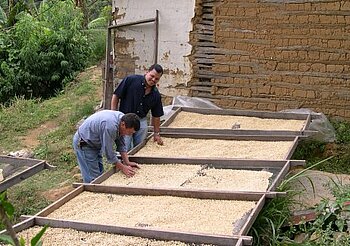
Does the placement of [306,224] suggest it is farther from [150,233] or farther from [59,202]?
[59,202]

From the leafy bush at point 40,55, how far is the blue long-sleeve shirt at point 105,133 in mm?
8197

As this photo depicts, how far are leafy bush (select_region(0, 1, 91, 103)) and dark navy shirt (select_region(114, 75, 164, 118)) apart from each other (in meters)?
7.32

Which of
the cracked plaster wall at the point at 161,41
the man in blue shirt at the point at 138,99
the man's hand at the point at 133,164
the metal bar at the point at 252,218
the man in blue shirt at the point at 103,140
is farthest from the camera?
the cracked plaster wall at the point at 161,41

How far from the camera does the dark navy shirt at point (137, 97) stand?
681 centimetres

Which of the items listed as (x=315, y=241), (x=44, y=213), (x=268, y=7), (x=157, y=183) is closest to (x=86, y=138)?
(x=157, y=183)

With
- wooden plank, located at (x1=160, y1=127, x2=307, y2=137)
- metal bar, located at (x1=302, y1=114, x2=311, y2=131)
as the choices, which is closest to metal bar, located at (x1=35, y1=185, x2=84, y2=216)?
wooden plank, located at (x1=160, y1=127, x2=307, y2=137)

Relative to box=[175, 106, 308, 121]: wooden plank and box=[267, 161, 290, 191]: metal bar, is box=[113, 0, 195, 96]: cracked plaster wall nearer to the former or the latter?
box=[175, 106, 308, 121]: wooden plank

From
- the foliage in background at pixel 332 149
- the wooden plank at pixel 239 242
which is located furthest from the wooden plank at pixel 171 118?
the wooden plank at pixel 239 242

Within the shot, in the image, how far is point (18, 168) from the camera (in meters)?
6.09

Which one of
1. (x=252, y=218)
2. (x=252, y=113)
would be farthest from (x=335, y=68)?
(x=252, y=218)

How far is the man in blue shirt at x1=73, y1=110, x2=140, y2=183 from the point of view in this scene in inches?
218

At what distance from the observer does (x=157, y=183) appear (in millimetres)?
5410

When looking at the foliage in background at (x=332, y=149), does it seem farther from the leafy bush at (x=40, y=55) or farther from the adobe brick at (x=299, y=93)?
the leafy bush at (x=40, y=55)

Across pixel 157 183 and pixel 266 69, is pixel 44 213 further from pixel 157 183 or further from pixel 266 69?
pixel 266 69
